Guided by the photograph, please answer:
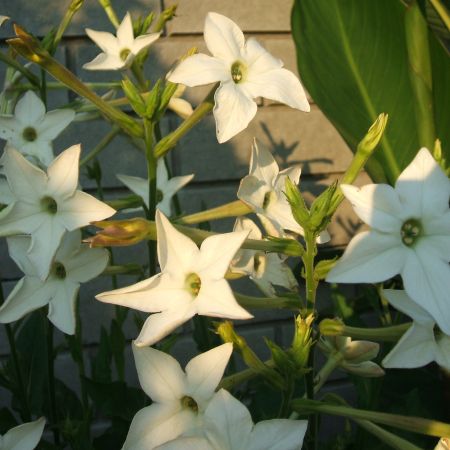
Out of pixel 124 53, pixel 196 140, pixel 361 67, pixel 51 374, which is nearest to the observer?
pixel 51 374

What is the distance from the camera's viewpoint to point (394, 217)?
0.54 metres

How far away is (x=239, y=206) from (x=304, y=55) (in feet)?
1.91

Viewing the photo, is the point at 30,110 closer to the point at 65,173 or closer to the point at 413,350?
the point at 65,173

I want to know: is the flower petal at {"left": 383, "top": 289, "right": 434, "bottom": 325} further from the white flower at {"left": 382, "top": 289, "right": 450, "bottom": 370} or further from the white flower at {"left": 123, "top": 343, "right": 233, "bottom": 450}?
the white flower at {"left": 123, "top": 343, "right": 233, "bottom": 450}

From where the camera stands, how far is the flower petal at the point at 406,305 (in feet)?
1.80

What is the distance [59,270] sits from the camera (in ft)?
2.10

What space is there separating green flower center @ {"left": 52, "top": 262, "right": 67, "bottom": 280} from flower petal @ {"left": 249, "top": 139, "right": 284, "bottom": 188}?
22 cm

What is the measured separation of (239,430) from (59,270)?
0.25 meters

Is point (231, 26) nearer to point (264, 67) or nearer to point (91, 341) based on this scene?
point (264, 67)

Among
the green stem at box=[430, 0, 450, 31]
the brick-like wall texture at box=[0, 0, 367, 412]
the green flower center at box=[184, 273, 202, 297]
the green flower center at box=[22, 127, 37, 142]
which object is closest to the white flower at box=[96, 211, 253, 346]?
the green flower center at box=[184, 273, 202, 297]

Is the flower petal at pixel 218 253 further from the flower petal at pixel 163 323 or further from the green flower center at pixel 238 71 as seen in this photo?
the green flower center at pixel 238 71

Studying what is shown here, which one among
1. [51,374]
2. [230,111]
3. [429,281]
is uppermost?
[230,111]

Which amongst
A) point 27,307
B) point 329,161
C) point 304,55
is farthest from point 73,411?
point 329,161

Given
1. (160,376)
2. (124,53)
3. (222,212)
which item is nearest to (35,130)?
(124,53)
